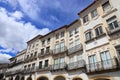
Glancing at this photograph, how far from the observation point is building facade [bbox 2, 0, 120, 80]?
53.0ft

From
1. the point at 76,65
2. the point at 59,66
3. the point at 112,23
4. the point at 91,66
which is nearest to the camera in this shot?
the point at 112,23

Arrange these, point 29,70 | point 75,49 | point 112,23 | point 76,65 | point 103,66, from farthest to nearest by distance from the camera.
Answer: point 29,70 < point 75,49 < point 76,65 < point 112,23 < point 103,66

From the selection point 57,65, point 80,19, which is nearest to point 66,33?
point 80,19

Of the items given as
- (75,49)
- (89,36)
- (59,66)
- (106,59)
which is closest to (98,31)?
(89,36)

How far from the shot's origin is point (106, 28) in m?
17.1

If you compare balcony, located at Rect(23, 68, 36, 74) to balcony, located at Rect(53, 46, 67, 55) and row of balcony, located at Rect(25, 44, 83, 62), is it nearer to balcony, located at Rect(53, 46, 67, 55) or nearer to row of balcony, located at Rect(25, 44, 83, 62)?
row of balcony, located at Rect(25, 44, 83, 62)

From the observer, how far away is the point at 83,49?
21.0m

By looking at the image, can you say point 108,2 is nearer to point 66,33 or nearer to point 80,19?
point 80,19

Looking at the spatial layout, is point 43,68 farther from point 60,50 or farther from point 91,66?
point 91,66

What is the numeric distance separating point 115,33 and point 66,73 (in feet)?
40.6

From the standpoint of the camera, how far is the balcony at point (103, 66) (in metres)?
15.1

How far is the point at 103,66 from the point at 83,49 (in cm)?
534

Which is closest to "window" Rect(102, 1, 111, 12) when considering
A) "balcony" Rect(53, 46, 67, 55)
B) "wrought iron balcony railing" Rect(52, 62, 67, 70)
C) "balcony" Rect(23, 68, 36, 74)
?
"balcony" Rect(53, 46, 67, 55)

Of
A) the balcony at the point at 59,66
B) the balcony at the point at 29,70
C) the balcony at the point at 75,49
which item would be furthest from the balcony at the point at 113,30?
the balcony at the point at 29,70
